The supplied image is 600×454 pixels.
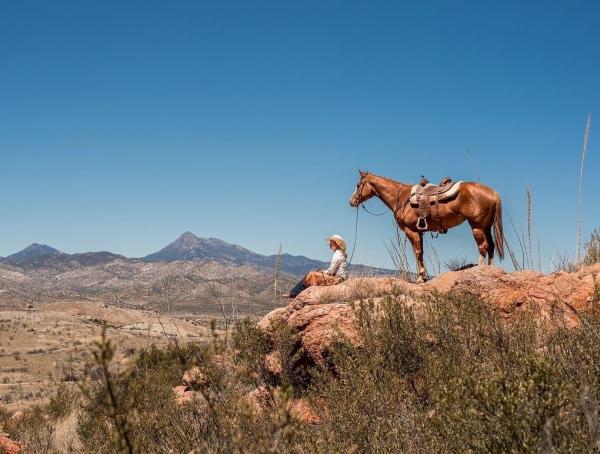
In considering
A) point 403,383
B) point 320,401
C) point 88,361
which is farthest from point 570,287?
point 88,361

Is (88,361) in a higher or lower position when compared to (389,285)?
lower

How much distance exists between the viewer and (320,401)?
660 centimetres

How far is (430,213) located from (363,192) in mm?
2304

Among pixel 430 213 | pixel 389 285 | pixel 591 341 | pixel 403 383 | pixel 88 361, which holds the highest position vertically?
pixel 430 213

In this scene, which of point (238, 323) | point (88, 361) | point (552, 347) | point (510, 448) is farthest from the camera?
point (238, 323)

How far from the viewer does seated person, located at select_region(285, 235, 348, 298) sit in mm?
11359

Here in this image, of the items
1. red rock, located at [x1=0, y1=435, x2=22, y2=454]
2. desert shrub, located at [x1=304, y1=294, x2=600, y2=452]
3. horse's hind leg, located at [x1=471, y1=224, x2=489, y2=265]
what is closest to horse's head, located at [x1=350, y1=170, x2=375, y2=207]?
horse's hind leg, located at [x1=471, y1=224, x2=489, y2=265]

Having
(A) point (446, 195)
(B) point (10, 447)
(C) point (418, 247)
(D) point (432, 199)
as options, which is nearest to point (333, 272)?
(C) point (418, 247)

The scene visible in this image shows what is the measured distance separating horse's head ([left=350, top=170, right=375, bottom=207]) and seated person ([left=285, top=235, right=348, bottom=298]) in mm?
1279

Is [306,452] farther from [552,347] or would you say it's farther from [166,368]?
[166,368]

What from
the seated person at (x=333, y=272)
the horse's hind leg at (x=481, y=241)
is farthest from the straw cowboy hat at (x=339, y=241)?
the horse's hind leg at (x=481, y=241)

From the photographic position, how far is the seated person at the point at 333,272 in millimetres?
11359

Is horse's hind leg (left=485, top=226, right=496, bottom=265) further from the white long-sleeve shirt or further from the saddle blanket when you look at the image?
the white long-sleeve shirt

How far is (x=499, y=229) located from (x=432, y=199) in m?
1.45
